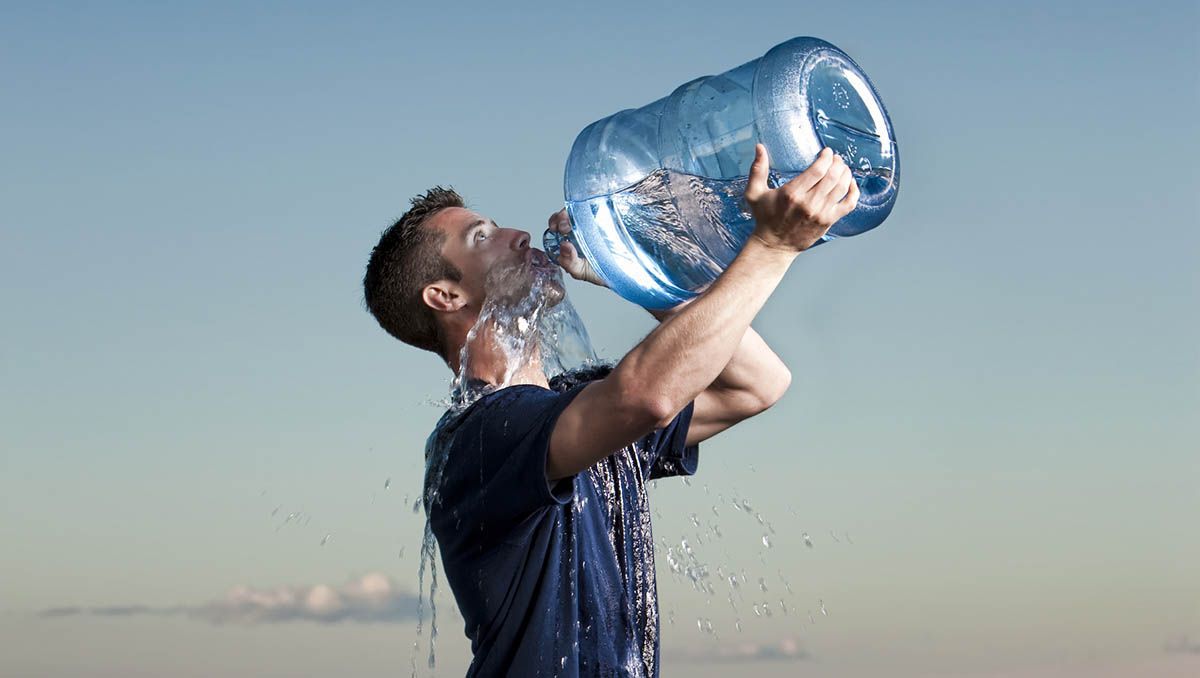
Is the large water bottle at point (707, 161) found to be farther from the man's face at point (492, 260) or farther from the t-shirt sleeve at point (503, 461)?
the t-shirt sleeve at point (503, 461)

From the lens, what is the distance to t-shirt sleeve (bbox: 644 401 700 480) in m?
4.26

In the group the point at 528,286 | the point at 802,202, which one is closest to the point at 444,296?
the point at 528,286

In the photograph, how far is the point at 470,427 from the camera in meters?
3.63

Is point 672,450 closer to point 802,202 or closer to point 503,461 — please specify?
point 503,461

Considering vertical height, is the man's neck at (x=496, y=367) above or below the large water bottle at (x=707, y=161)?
below

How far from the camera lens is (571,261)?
399cm

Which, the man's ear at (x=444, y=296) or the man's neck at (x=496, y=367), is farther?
the man's ear at (x=444, y=296)

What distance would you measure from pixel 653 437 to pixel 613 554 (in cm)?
53

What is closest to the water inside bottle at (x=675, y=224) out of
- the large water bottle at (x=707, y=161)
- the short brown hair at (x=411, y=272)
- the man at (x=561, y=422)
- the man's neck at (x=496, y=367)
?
the large water bottle at (x=707, y=161)

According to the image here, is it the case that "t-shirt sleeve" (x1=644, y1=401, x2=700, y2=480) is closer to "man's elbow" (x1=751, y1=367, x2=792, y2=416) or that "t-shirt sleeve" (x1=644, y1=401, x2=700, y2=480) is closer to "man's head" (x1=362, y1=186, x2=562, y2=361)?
"man's elbow" (x1=751, y1=367, x2=792, y2=416)

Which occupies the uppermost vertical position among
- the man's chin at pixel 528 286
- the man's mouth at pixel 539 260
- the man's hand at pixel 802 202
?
the man's mouth at pixel 539 260

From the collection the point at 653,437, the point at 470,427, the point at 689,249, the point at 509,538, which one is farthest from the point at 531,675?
the point at 689,249

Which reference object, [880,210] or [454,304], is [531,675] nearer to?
[454,304]

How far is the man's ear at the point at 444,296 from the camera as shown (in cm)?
427
